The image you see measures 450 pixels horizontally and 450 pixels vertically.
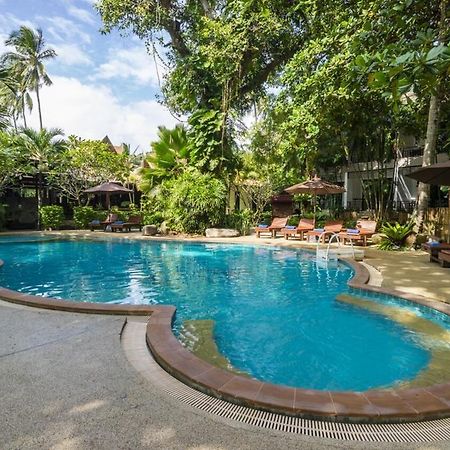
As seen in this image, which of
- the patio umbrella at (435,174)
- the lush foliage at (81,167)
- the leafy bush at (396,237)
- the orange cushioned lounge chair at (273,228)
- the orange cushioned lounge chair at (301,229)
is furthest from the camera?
the lush foliage at (81,167)

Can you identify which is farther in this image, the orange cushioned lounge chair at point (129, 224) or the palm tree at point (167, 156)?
the palm tree at point (167, 156)

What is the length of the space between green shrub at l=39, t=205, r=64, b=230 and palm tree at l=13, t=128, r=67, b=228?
1220mm

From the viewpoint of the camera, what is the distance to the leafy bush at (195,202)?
1691 centimetres

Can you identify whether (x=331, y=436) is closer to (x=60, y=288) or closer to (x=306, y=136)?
(x=60, y=288)

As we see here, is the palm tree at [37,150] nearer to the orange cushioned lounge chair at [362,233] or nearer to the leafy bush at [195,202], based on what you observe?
the leafy bush at [195,202]

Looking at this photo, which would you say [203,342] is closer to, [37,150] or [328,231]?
[328,231]

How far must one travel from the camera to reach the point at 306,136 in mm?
14602

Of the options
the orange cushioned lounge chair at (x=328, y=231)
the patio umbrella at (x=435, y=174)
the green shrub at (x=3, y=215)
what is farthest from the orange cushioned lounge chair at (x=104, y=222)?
the patio umbrella at (x=435, y=174)

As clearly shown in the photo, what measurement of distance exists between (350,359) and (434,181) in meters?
5.22

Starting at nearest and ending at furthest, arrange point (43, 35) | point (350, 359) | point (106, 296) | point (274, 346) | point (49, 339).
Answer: point (49, 339) → point (350, 359) → point (274, 346) → point (106, 296) → point (43, 35)

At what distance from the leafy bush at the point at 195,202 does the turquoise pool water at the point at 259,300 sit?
378 cm

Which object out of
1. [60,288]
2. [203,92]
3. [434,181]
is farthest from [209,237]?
[434,181]

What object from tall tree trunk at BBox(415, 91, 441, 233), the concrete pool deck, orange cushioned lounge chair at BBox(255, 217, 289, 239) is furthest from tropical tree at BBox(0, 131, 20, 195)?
tall tree trunk at BBox(415, 91, 441, 233)

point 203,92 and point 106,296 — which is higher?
point 203,92
